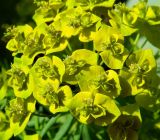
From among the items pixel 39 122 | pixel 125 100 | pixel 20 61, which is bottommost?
pixel 39 122

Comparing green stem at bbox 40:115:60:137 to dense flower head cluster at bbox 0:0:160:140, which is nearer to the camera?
dense flower head cluster at bbox 0:0:160:140

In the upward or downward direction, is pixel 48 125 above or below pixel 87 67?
below

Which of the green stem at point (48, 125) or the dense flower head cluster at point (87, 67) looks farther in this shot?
the green stem at point (48, 125)

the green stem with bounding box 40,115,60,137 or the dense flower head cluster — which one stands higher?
the dense flower head cluster

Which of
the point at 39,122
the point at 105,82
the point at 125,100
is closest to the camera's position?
the point at 105,82

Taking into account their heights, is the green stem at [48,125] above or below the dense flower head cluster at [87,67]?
below

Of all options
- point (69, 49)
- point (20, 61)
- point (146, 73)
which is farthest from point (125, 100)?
point (20, 61)

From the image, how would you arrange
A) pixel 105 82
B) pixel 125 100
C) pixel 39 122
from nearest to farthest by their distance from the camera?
1. pixel 105 82
2. pixel 125 100
3. pixel 39 122

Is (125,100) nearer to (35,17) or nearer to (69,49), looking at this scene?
(69,49)
